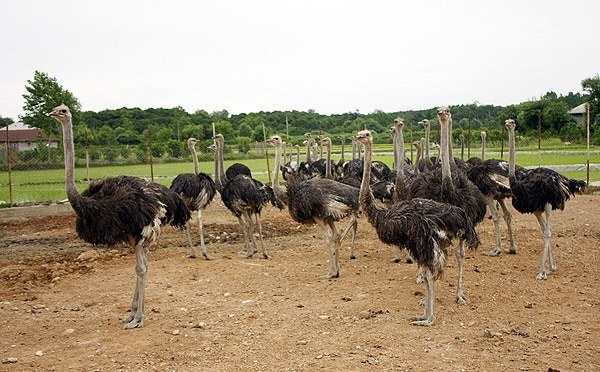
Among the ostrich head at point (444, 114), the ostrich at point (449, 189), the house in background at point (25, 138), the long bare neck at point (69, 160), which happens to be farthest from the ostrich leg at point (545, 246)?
the house in background at point (25, 138)

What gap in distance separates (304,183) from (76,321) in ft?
10.1

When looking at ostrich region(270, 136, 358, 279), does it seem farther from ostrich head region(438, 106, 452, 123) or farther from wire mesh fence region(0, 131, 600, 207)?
wire mesh fence region(0, 131, 600, 207)

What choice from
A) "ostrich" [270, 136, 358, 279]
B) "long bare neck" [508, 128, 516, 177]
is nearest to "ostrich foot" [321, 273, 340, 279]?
"ostrich" [270, 136, 358, 279]

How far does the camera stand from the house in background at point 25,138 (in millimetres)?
28770

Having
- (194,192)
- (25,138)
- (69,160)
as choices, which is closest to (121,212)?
(69,160)

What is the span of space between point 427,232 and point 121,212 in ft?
9.10

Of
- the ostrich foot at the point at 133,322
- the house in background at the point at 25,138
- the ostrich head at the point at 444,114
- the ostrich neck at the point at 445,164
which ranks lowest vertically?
the ostrich foot at the point at 133,322

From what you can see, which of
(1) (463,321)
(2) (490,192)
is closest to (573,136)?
(2) (490,192)

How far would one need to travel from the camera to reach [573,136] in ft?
108

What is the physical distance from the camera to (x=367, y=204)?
5.91 meters

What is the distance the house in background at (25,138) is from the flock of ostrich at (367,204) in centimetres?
2115

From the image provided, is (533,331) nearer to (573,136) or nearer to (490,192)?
(490,192)

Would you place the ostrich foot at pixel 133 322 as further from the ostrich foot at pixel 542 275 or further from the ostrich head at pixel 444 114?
the ostrich foot at pixel 542 275

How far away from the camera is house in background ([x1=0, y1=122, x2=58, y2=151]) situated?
28.8 meters
